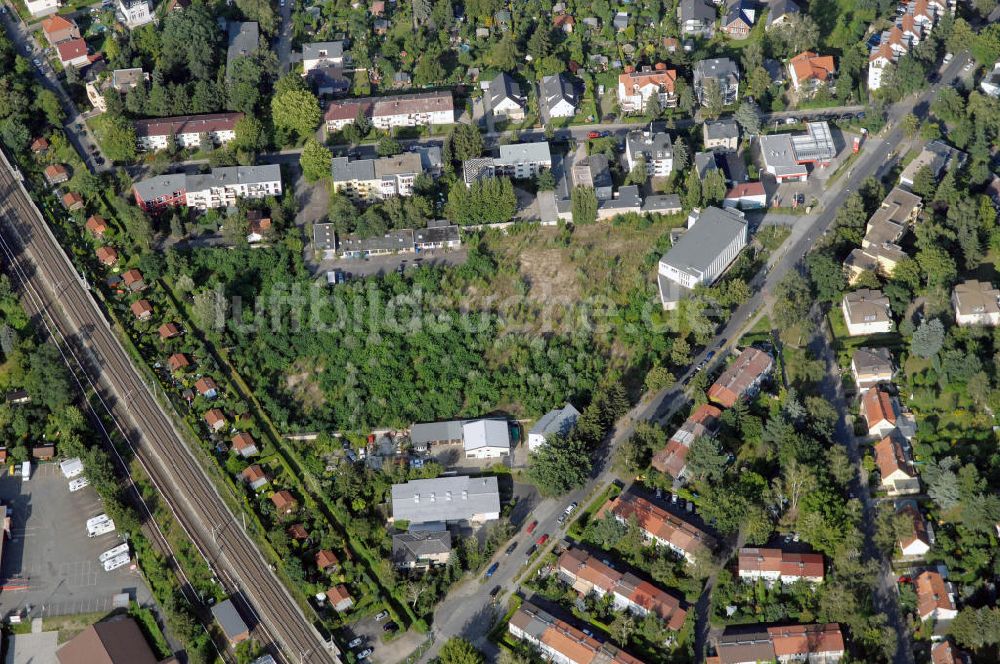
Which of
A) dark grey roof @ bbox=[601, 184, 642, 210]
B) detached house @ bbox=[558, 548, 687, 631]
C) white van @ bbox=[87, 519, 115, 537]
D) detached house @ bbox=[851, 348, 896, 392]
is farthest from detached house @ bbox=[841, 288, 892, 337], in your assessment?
white van @ bbox=[87, 519, 115, 537]

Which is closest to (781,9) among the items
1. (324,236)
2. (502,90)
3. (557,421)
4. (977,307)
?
(502,90)

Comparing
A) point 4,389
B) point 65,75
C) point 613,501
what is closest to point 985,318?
point 613,501

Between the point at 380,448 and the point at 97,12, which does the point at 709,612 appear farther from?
the point at 97,12

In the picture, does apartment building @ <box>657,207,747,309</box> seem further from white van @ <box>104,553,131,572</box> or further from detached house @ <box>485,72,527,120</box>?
white van @ <box>104,553,131,572</box>

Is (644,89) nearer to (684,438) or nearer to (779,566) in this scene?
(684,438)

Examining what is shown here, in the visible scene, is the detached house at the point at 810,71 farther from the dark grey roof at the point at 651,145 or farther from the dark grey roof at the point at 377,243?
the dark grey roof at the point at 377,243

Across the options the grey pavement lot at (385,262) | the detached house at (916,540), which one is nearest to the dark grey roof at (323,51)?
the grey pavement lot at (385,262)

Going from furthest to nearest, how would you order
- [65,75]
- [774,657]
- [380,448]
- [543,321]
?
[65,75], [543,321], [380,448], [774,657]
